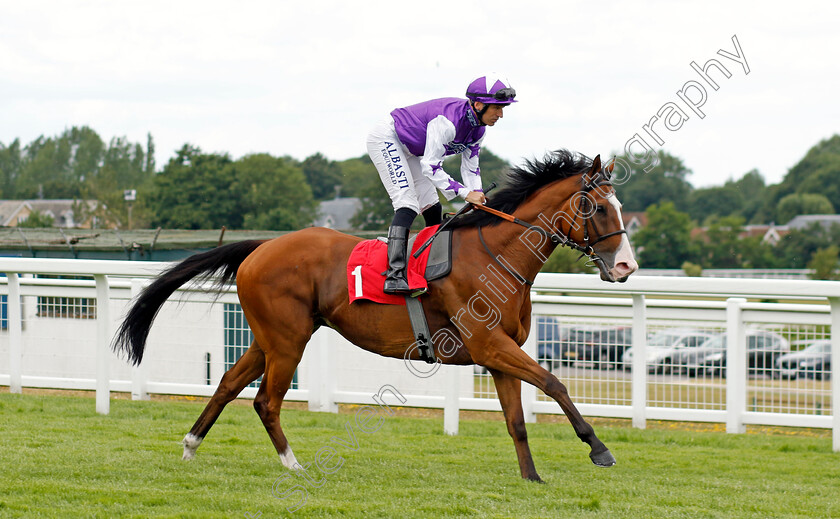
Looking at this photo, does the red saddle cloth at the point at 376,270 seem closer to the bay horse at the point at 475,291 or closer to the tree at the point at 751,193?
the bay horse at the point at 475,291

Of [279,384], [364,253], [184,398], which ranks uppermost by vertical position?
[364,253]

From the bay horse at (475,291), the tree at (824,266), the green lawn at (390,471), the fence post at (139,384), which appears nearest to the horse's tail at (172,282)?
the bay horse at (475,291)

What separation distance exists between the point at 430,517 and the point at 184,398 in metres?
4.61

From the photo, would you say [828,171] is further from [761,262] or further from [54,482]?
[54,482]

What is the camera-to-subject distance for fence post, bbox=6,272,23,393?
23.6 feet

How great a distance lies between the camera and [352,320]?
492cm

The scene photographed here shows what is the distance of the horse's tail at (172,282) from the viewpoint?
547cm

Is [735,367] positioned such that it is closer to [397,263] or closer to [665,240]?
[397,263]

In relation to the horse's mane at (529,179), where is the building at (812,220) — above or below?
above

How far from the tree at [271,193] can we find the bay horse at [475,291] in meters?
30.0

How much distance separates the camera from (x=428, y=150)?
459 centimetres

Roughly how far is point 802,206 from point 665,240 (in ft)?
93.4

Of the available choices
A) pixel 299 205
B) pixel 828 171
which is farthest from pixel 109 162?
pixel 828 171

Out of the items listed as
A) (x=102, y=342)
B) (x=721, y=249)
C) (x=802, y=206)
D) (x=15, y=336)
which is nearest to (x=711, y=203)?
(x=802, y=206)
